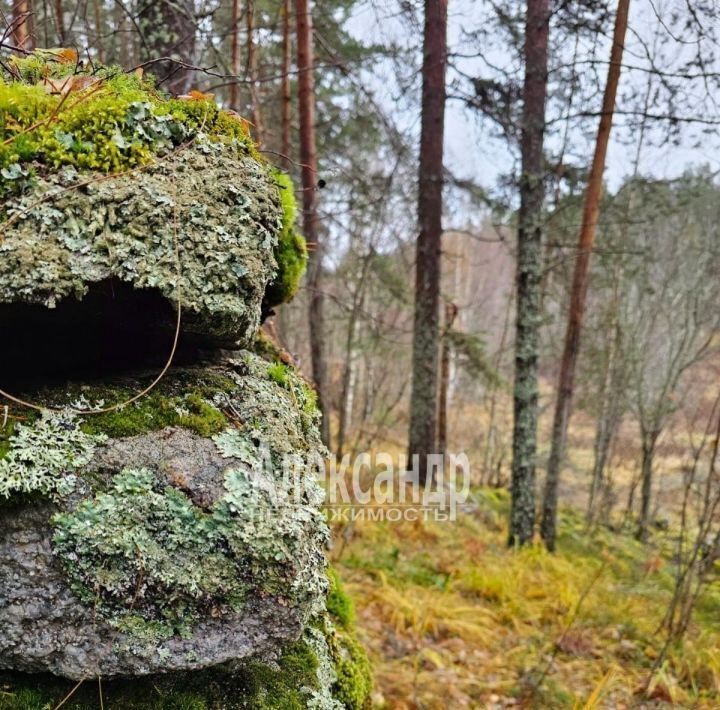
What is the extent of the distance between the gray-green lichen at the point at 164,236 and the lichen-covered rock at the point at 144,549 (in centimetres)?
32

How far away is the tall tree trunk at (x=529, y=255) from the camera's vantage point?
5566mm

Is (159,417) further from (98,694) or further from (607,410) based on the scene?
(607,410)

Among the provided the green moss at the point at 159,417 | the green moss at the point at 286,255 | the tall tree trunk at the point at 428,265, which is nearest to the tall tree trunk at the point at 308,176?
the tall tree trunk at the point at 428,265

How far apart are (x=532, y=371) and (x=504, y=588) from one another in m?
2.45

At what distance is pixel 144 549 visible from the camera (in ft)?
3.98

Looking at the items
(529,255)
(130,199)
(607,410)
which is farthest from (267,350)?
(607,410)

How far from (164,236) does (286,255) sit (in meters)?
0.62

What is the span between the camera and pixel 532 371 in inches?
233

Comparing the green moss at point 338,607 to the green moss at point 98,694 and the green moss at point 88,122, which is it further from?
the green moss at point 88,122

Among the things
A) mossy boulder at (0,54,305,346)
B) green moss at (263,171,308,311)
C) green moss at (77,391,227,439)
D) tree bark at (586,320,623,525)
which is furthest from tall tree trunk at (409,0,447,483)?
green moss at (77,391,227,439)

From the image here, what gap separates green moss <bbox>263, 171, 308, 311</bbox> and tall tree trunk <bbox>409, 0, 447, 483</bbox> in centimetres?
524

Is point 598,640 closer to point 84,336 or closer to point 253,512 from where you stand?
point 253,512

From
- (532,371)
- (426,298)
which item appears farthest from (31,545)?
(426,298)

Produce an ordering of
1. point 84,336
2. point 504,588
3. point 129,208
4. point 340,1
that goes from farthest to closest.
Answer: point 340,1
point 504,588
point 84,336
point 129,208
